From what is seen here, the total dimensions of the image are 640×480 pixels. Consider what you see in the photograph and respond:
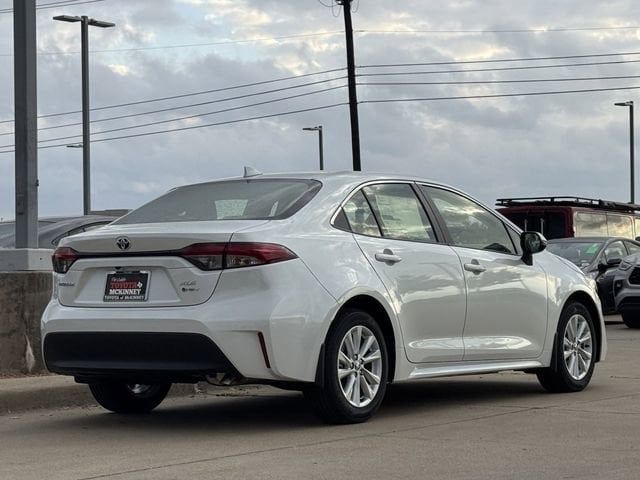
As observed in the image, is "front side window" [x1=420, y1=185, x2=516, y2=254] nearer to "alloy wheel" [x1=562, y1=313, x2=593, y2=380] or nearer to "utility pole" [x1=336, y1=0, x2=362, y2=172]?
"alloy wheel" [x1=562, y1=313, x2=593, y2=380]

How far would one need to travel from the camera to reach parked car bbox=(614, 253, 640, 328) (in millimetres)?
18438

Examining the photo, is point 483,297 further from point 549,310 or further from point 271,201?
point 271,201

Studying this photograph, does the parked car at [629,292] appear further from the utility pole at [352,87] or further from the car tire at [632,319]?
the utility pole at [352,87]

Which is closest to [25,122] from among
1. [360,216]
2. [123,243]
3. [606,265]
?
[123,243]

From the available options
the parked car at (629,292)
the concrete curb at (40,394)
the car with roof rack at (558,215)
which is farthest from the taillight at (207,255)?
the car with roof rack at (558,215)

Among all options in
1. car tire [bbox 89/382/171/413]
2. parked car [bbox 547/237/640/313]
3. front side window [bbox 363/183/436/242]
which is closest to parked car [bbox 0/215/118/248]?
car tire [bbox 89/382/171/413]

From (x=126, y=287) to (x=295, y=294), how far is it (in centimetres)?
104

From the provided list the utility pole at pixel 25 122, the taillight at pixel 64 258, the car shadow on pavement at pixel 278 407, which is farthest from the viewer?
the utility pole at pixel 25 122

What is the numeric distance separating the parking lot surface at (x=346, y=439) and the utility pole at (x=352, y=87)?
2211cm

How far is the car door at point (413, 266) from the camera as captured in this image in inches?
305

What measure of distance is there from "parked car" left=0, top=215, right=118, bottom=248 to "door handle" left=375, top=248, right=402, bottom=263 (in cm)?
513

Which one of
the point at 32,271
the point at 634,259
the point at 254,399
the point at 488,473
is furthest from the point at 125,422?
the point at 634,259

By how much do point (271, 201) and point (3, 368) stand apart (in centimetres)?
315

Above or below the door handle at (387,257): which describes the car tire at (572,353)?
below
